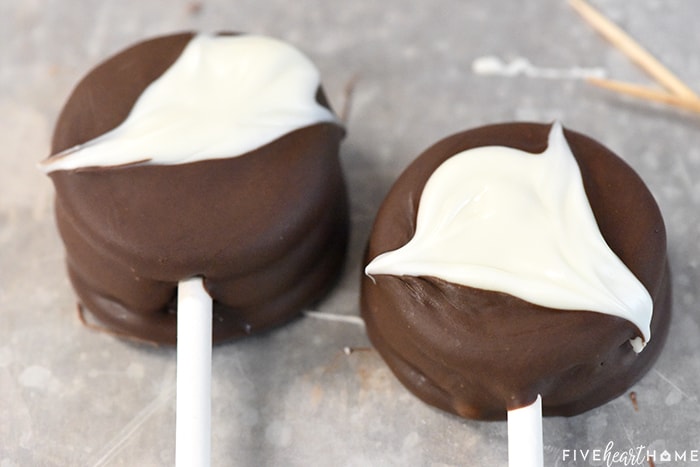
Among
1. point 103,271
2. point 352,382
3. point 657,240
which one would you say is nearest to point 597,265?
point 657,240

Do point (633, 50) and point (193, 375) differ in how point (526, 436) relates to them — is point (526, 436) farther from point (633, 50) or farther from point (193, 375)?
point (633, 50)

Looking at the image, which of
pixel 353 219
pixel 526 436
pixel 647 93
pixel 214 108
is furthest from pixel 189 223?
pixel 647 93

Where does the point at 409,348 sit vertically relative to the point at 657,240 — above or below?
below

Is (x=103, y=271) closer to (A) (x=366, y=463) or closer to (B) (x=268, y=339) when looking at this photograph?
(B) (x=268, y=339)

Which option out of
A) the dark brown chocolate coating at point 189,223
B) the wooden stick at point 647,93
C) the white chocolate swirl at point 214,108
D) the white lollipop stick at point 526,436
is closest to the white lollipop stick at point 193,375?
the dark brown chocolate coating at point 189,223

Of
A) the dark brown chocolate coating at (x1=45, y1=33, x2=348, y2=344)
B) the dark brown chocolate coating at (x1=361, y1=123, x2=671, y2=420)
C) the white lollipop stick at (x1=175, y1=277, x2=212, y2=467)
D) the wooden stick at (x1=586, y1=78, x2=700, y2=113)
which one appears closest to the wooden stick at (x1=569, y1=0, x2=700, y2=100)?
the wooden stick at (x1=586, y1=78, x2=700, y2=113)

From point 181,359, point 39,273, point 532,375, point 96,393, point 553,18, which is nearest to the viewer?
point 532,375
